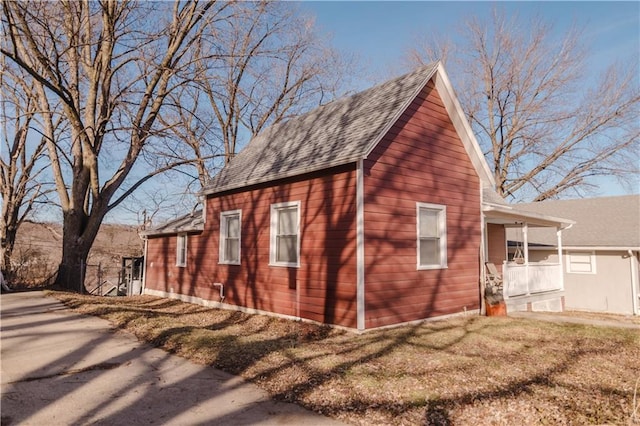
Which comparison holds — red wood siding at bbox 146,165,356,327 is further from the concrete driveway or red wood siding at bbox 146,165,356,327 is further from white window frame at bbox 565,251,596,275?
white window frame at bbox 565,251,596,275

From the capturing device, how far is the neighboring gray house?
57.5 feet

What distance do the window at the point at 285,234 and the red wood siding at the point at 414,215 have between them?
2.10 meters

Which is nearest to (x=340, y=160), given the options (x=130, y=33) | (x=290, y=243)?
(x=290, y=243)

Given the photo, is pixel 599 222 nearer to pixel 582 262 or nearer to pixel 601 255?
pixel 601 255

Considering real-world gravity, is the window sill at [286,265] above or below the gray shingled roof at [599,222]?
below

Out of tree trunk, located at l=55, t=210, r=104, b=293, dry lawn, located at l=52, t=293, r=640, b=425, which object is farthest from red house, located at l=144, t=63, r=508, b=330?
tree trunk, located at l=55, t=210, r=104, b=293

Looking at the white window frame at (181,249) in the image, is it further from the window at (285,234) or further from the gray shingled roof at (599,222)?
the gray shingled roof at (599,222)

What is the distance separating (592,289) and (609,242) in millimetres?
2246

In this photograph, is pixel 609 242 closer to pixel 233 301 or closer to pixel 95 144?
pixel 233 301

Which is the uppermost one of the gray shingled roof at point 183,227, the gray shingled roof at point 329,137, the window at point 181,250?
the gray shingled roof at point 329,137

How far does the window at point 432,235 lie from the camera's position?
1037 cm

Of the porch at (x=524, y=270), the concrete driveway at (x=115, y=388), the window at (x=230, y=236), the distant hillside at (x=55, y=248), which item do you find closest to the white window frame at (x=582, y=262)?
the porch at (x=524, y=270)

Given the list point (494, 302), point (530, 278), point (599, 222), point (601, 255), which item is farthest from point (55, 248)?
point (599, 222)

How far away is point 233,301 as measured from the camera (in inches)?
484
